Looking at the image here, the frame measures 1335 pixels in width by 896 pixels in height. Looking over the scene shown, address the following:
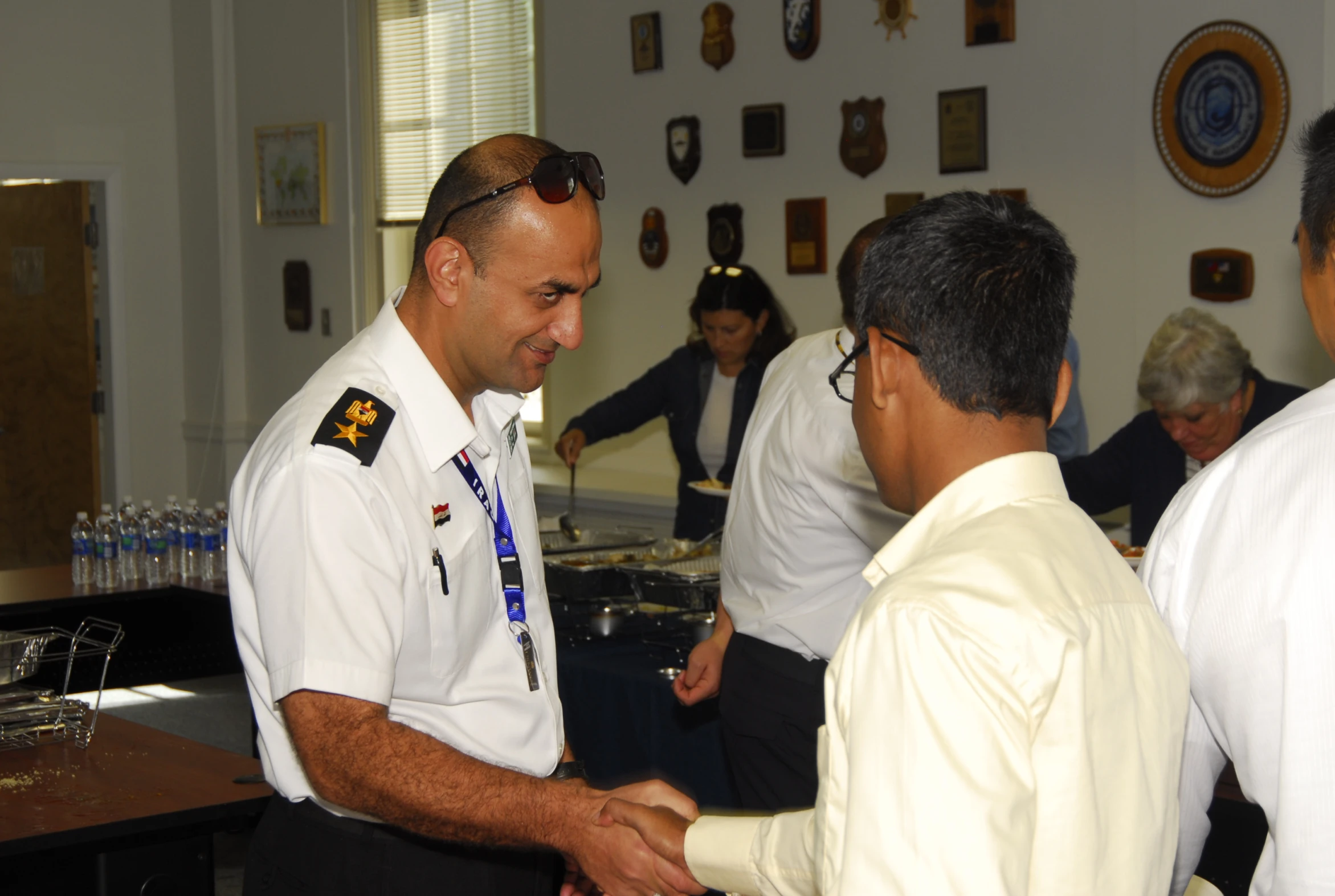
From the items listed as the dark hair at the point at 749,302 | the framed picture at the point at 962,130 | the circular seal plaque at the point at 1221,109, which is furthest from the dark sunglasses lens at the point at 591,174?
the framed picture at the point at 962,130

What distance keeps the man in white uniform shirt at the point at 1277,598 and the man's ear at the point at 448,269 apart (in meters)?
0.87

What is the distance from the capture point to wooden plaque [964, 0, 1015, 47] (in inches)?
188

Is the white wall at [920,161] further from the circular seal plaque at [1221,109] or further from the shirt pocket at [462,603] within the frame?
the shirt pocket at [462,603]

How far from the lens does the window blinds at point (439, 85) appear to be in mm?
6527

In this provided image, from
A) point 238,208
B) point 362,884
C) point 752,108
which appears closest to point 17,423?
point 238,208

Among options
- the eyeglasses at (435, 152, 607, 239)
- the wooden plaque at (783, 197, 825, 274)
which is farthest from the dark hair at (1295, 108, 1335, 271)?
the wooden plaque at (783, 197, 825, 274)

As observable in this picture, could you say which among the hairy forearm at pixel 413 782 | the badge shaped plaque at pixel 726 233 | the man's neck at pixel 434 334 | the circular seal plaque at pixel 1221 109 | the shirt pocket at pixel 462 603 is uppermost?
the circular seal plaque at pixel 1221 109

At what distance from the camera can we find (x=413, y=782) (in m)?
1.57

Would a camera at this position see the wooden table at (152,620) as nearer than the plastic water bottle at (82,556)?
Yes

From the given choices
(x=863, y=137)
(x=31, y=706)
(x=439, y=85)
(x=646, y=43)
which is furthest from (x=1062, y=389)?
(x=439, y=85)

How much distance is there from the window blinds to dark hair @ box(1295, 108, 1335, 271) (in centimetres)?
525

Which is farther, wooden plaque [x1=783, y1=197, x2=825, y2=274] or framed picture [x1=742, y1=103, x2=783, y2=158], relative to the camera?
framed picture [x1=742, y1=103, x2=783, y2=158]

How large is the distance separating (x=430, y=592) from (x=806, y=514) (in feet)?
3.40

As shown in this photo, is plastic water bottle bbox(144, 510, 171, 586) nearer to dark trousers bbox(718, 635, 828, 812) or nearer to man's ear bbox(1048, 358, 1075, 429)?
dark trousers bbox(718, 635, 828, 812)
